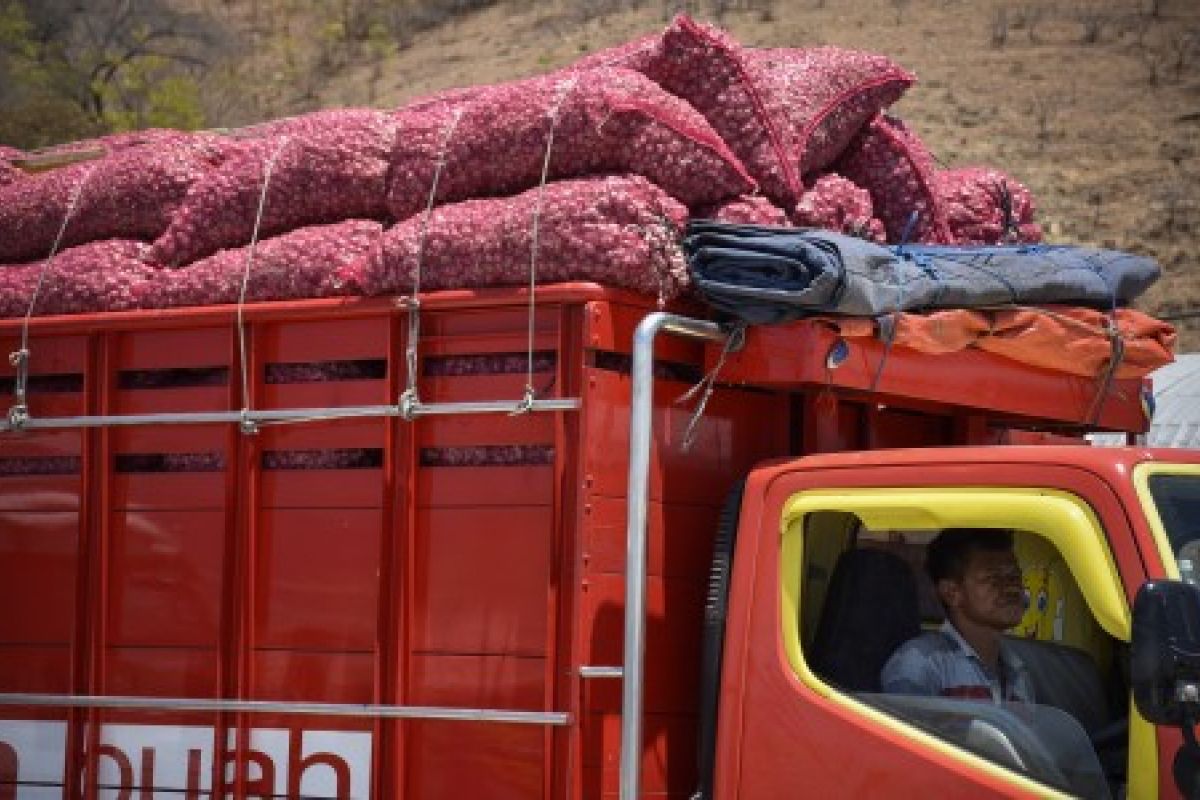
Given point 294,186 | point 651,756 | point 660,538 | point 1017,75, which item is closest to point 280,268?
point 294,186

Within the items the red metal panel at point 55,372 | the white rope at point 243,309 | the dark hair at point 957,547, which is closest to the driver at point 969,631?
the dark hair at point 957,547

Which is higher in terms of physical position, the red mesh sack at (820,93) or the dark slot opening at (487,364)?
the red mesh sack at (820,93)

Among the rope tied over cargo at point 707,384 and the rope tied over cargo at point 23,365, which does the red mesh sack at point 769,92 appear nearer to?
the rope tied over cargo at point 707,384

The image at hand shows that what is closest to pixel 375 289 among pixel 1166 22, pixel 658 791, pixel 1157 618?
pixel 658 791

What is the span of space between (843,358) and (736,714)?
0.93 meters

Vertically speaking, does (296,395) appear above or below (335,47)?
below

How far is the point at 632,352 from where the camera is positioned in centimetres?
471

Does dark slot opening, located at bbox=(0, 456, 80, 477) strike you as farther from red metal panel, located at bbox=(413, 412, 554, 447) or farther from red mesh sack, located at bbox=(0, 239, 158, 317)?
red metal panel, located at bbox=(413, 412, 554, 447)

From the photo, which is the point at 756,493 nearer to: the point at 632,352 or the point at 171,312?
the point at 632,352

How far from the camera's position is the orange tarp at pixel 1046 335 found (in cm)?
487

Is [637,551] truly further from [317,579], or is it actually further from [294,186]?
[294,186]

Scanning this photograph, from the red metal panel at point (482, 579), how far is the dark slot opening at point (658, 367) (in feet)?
1.27

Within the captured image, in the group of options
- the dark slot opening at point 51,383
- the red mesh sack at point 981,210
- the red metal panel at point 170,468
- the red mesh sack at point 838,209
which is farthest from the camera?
the red mesh sack at point 981,210

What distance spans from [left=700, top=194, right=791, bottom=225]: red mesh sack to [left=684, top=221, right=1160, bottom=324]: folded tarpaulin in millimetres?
127
